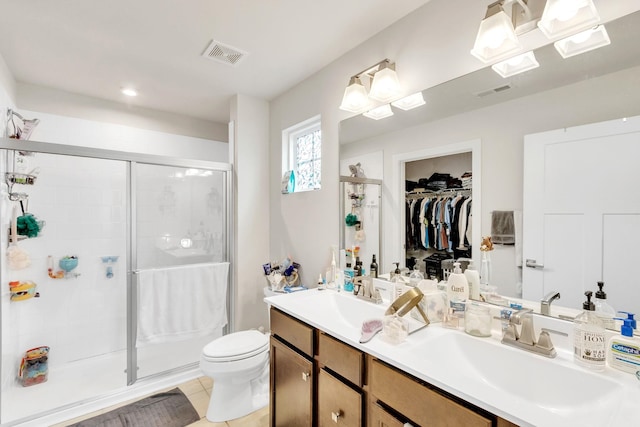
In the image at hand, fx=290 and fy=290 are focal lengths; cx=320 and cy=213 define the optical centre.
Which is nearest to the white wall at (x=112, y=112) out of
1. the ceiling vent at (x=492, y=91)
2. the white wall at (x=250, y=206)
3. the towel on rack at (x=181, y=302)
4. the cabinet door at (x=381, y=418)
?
the white wall at (x=250, y=206)

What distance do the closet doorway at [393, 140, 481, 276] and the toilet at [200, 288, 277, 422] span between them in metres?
1.13

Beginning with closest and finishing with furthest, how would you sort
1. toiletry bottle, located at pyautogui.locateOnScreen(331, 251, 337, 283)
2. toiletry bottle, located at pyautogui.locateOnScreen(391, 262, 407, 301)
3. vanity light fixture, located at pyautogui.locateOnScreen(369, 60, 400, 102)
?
1. toiletry bottle, located at pyautogui.locateOnScreen(391, 262, 407, 301)
2. vanity light fixture, located at pyautogui.locateOnScreen(369, 60, 400, 102)
3. toiletry bottle, located at pyautogui.locateOnScreen(331, 251, 337, 283)

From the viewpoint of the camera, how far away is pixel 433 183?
153cm

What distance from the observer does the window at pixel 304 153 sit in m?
2.44

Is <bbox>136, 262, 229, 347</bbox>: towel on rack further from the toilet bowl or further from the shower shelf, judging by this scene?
the shower shelf

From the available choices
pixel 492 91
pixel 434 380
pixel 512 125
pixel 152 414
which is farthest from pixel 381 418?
pixel 152 414

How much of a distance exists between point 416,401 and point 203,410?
5.62 ft

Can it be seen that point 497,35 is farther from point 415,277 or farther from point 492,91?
point 415,277

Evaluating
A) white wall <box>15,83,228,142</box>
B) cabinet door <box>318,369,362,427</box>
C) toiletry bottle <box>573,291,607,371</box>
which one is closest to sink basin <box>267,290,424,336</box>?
cabinet door <box>318,369,362,427</box>

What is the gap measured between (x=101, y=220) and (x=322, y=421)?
8.18 ft

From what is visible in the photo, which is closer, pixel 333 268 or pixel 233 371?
pixel 233 371

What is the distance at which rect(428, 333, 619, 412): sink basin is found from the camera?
0.86 m

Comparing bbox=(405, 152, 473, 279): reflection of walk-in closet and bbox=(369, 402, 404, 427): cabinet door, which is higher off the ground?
bbox=(405, 152, 473, 279): reflection of walk-in closet

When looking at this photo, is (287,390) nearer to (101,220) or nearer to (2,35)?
(101,220)
